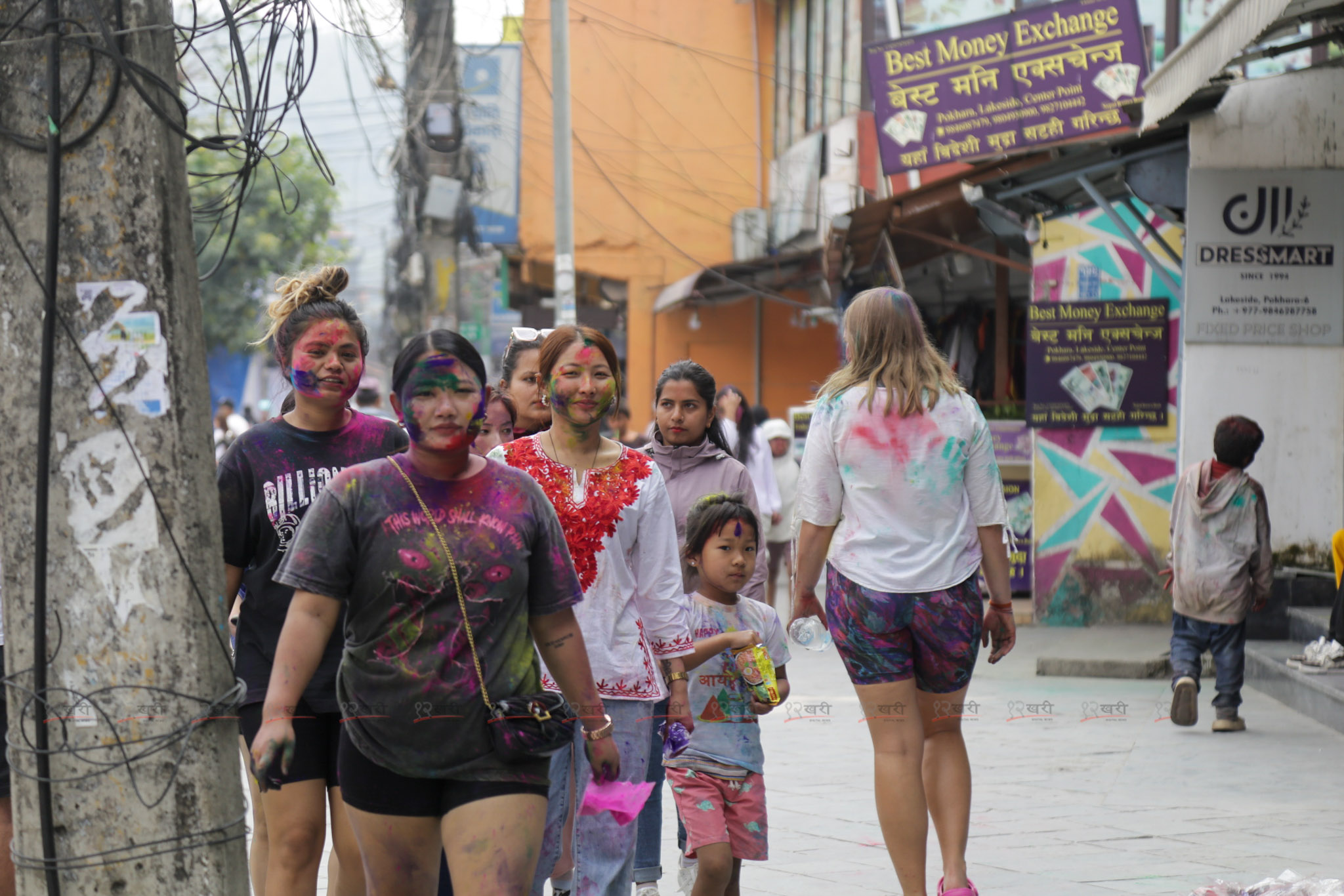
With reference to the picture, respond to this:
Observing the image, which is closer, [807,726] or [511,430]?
[511,430]

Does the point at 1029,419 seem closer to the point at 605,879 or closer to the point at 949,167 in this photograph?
the point at 949,167

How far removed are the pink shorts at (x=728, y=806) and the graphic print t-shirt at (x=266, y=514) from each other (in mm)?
1208

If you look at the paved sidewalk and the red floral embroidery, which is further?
the paved sidewalk

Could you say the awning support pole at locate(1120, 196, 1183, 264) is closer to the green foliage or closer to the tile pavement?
the tile pavement

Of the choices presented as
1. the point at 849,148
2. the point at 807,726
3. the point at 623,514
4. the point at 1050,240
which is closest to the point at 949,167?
the point at 849,148

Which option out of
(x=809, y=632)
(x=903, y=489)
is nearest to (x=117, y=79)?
(x=903, y=489)

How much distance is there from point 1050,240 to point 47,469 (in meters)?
10.8

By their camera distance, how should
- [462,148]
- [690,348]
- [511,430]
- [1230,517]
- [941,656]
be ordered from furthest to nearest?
1. [690,348]
2. [462,148]
3. [1230,517]
4. [511,430]
5. [941,656]

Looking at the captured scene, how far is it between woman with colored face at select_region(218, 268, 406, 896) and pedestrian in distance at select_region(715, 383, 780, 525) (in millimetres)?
7313

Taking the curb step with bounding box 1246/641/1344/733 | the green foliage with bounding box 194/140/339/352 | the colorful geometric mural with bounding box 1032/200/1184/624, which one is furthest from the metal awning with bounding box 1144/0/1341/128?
the green foliage with bounding box 194/140/339/352

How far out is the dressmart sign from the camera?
9875mm

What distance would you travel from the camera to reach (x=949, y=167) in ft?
56.4
